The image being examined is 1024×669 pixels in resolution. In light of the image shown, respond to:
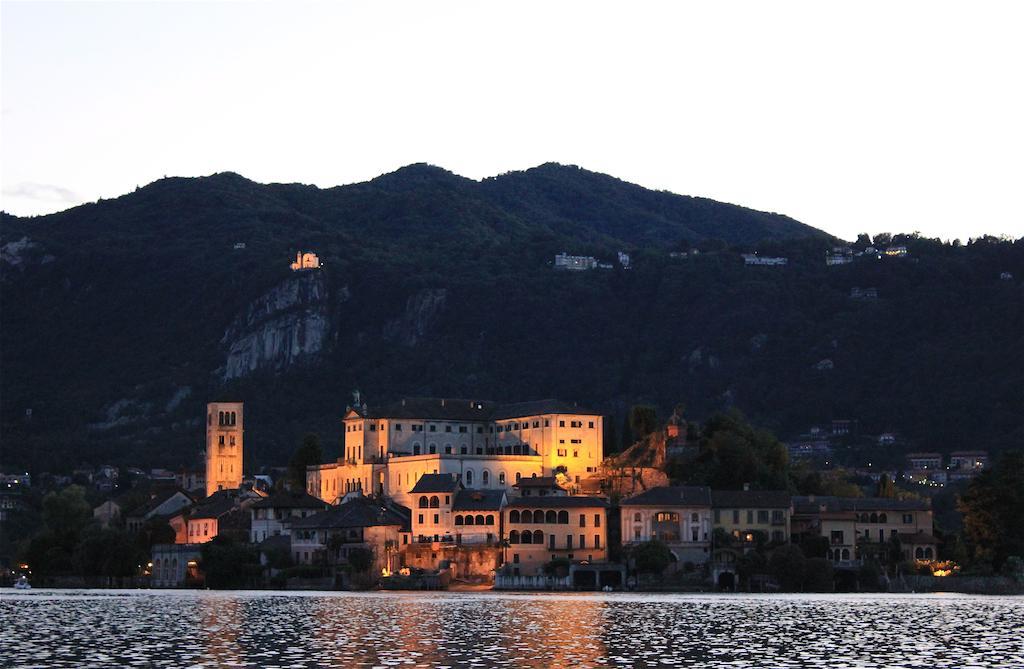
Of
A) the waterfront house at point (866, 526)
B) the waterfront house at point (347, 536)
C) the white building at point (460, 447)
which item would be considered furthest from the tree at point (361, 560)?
the waterfront house at point (866, 526)

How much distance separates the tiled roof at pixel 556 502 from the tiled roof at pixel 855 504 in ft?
46.8

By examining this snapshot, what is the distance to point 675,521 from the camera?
13188cm

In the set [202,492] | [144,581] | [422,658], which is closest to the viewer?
[422,658]

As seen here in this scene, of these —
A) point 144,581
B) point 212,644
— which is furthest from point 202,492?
point 212,644

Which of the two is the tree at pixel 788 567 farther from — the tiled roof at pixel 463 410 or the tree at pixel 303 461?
the tree at pixel 303 461

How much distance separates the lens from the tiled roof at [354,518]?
447 feet

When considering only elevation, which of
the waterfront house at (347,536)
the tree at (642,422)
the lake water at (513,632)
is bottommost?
the lake water at (513,632)

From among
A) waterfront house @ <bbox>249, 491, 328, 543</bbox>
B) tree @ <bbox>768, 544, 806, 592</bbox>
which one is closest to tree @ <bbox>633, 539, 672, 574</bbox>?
tree @ <bbox>768, 544, 806, 592</bbox>

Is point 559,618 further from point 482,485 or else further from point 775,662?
point 482,485

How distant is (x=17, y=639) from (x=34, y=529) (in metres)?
122

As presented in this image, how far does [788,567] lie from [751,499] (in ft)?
29.5

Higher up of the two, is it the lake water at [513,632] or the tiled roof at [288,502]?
the tiled roof at [288,502]

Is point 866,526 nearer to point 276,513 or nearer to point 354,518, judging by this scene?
point 354,518

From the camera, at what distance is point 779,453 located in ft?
492
